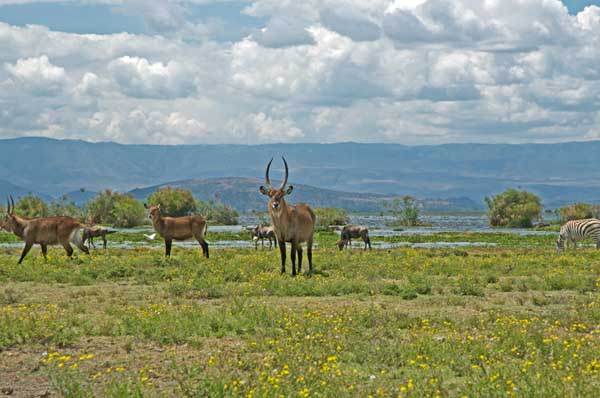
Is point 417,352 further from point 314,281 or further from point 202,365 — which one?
point 314,281

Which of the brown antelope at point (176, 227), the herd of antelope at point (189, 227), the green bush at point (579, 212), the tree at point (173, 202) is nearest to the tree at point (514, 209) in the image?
the green bush at point (579, 212)

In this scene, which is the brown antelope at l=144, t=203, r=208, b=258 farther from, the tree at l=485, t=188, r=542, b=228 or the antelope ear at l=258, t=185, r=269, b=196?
→ the tree at l=485, t=188, r=542, b=228

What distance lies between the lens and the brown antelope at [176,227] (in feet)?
94.3

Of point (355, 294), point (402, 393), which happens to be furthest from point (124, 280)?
point (402, 393)

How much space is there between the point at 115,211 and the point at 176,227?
57.2m

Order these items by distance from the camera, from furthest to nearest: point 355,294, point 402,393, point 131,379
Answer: point 355,294
point 131,379
point 402,393

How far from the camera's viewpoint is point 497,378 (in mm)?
9391

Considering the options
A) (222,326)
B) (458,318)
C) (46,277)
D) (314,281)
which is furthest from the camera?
(46,277)

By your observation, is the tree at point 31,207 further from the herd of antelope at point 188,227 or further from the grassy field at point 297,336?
the grassy field at point 297,336

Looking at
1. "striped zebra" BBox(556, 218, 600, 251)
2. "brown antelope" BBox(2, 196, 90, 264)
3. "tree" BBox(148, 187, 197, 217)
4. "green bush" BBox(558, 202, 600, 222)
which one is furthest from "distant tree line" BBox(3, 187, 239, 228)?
"brown antelope" BBox(2, 196, 90, 264)

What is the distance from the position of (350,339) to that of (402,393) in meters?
2.76

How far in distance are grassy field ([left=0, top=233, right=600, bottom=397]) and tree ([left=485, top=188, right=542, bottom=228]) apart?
2806 inches

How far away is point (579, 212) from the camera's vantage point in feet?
284

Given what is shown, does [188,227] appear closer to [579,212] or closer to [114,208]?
[114,208]
